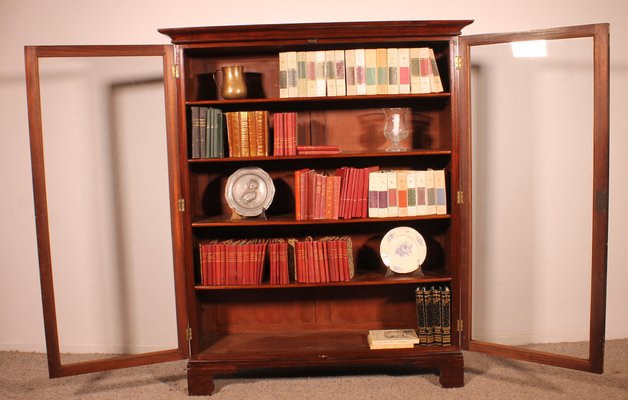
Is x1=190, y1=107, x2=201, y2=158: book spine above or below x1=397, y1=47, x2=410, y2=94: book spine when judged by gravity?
below

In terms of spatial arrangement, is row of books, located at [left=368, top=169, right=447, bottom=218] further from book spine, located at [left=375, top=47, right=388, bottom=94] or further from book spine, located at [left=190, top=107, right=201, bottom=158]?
book spine, located at [left=190, top=107, right=201, bottom=158]

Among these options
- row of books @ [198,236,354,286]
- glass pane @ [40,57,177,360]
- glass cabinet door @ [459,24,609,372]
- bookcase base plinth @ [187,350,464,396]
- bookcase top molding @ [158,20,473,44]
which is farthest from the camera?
glass cabinet door @ [459,24,609,372]

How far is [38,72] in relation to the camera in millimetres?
2645

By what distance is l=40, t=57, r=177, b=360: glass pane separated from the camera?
2.97 m

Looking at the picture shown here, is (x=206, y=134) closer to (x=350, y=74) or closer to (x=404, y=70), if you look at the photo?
(x=350, y=74)

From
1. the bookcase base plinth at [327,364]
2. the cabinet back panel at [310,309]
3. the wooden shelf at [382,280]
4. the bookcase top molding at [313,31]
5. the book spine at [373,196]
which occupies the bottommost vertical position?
the bookcase base plinth at [327,364]

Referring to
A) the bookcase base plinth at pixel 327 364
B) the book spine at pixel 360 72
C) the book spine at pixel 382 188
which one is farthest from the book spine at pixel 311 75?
the bookcase base plinth at pixel 327 364

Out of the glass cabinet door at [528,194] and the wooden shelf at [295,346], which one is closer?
the wooden shelf at [295,346]

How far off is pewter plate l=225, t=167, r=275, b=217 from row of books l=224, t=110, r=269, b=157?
0.12 meters

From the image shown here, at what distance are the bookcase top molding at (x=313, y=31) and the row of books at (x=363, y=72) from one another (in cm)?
13

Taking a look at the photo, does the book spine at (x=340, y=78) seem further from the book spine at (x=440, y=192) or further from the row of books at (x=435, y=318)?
the row of books at (x=435, y=318)

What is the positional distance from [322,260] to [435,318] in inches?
26.3

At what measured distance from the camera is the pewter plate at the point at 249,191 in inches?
112

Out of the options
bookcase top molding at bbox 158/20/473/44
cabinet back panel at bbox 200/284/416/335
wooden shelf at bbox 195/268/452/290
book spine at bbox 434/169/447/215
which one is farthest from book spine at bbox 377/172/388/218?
bookcase top molding at bbox 158/20/473/44
